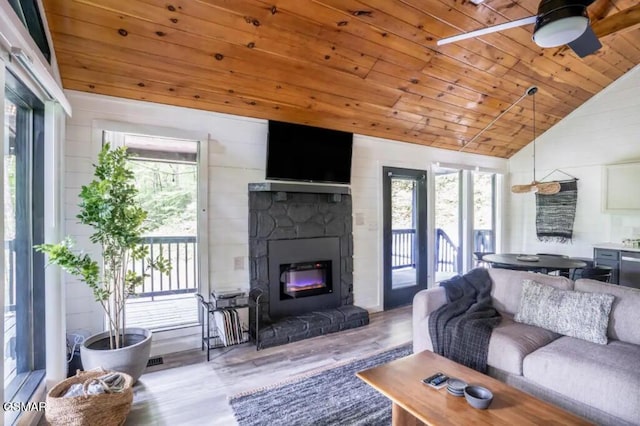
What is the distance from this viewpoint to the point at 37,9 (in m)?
2.15

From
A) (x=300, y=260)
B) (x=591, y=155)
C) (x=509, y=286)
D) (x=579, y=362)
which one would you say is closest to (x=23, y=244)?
(x=300, y=260)

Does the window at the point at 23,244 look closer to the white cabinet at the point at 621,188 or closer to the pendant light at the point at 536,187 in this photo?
the pendant light at the point at 536,187

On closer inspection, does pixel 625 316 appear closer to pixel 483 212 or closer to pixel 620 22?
pixel 620 22

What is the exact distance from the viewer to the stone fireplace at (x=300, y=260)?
12.1 ft

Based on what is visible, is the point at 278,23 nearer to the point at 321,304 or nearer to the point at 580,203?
the point at 321,304

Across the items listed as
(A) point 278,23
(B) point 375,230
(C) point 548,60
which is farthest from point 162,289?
(C) point 548,60

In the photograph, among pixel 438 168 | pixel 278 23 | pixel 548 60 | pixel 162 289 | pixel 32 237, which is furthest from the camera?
pixel 438 168

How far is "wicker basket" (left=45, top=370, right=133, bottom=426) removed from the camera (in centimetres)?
185

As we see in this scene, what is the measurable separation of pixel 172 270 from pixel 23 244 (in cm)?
226

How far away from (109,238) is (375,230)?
3.27 metres

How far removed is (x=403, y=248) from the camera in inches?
201

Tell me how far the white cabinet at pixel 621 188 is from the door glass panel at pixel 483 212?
170 centimetres

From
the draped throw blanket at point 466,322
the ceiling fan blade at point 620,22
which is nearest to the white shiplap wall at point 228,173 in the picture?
the draped throw blanket at point 466,322

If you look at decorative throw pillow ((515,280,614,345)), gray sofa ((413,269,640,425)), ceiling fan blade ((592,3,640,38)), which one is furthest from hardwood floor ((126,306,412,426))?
ceiling fan blade ((592,3,640,38))
